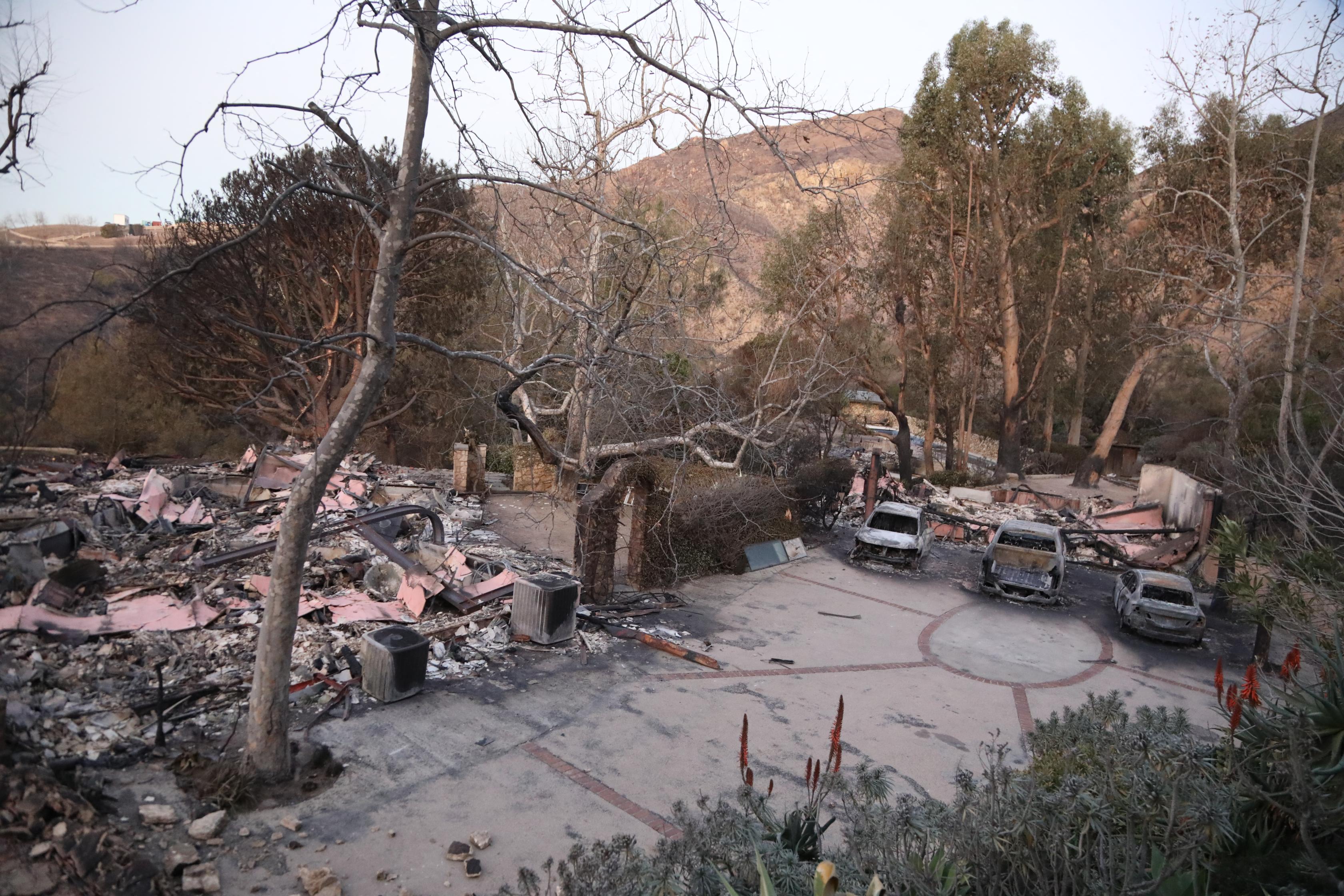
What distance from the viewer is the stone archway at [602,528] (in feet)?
42.2

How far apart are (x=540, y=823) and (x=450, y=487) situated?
14.6 meters

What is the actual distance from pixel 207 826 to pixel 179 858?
0.34 meters

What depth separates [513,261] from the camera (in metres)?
5.92

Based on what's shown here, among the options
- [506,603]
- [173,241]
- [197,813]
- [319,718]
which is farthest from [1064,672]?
[173,241]

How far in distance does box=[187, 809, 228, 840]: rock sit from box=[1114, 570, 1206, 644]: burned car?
577 inches

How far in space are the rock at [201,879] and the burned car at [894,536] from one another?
15.2 m

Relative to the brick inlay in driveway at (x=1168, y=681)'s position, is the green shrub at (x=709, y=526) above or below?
above

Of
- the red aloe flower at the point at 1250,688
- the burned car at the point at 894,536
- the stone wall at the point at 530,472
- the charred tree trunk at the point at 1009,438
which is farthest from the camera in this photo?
the charred tree trunk at the point at 1009,438

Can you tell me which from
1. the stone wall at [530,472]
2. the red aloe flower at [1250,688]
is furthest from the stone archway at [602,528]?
the stone wall at [530,472]

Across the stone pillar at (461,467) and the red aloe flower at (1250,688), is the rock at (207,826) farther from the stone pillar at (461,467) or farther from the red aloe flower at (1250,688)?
the stone pillar at (461,467)

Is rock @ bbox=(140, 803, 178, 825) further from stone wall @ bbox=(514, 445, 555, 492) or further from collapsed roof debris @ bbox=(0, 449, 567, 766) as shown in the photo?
stone wall @ bbox=(514, 445, 555, 492)

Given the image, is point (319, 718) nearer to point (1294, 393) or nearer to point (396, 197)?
point (396, 197)

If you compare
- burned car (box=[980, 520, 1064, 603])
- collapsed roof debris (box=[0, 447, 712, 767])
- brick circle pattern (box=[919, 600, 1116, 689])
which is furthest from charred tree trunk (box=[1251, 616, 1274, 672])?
collapsed roof debris (box=[0, 447, 712, 767])

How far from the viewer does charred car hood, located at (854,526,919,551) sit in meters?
18.2
